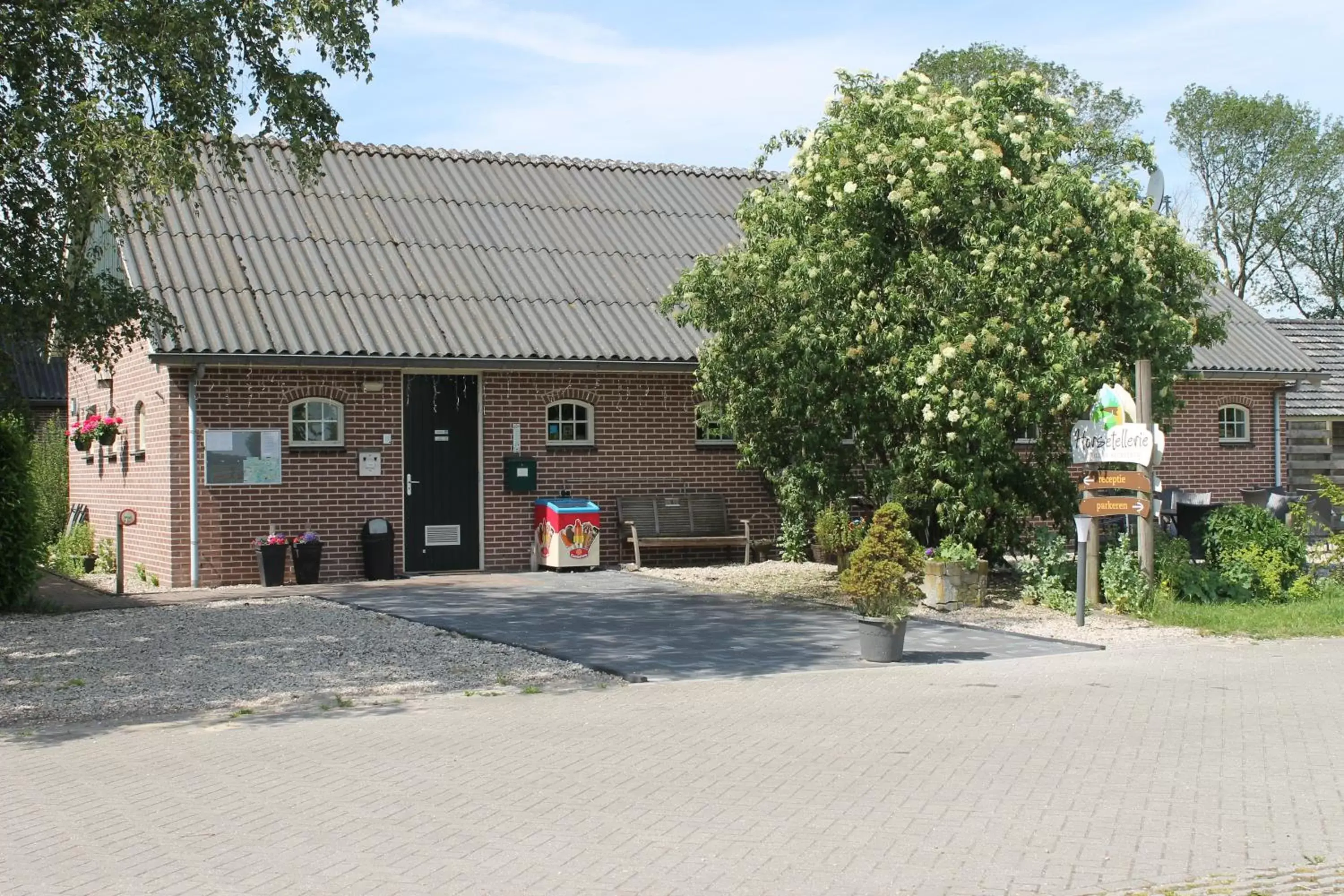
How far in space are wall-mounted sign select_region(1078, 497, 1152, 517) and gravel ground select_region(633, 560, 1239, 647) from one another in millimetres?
1091

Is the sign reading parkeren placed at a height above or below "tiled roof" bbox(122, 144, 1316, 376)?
below

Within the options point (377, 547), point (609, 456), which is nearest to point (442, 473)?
point (377, 547)

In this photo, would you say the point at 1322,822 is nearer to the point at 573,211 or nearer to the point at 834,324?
the point at 834,324

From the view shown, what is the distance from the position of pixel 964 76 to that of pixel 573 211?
32735mm

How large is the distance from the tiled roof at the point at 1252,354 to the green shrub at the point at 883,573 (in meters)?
14.1

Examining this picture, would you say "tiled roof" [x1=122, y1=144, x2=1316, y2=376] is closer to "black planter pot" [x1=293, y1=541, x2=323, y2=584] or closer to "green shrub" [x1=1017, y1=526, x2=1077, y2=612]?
"black planter pot" [x1=293, y1=541, x2=323, y2=584]

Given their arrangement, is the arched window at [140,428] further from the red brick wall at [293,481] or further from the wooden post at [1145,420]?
the wooden post at [1145,420]

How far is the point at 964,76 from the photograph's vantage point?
52.8m

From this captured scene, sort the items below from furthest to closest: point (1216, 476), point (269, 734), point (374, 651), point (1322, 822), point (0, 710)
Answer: point (1216, 476) < point (374, 651) < point (0, 710) < point (269, 734) < point (1322, 822)

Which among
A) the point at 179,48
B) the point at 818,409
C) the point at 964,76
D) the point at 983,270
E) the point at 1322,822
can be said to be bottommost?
the point at 1322,822

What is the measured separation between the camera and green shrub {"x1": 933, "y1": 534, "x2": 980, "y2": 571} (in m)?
16.1

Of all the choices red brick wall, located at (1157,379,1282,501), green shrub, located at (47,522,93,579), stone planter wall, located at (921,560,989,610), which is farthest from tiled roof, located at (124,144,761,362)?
red brick wall, located at (1157,379,1282,501)

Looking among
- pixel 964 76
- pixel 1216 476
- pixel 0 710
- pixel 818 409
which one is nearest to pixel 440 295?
pixel 818 409

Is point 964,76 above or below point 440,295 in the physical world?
above
